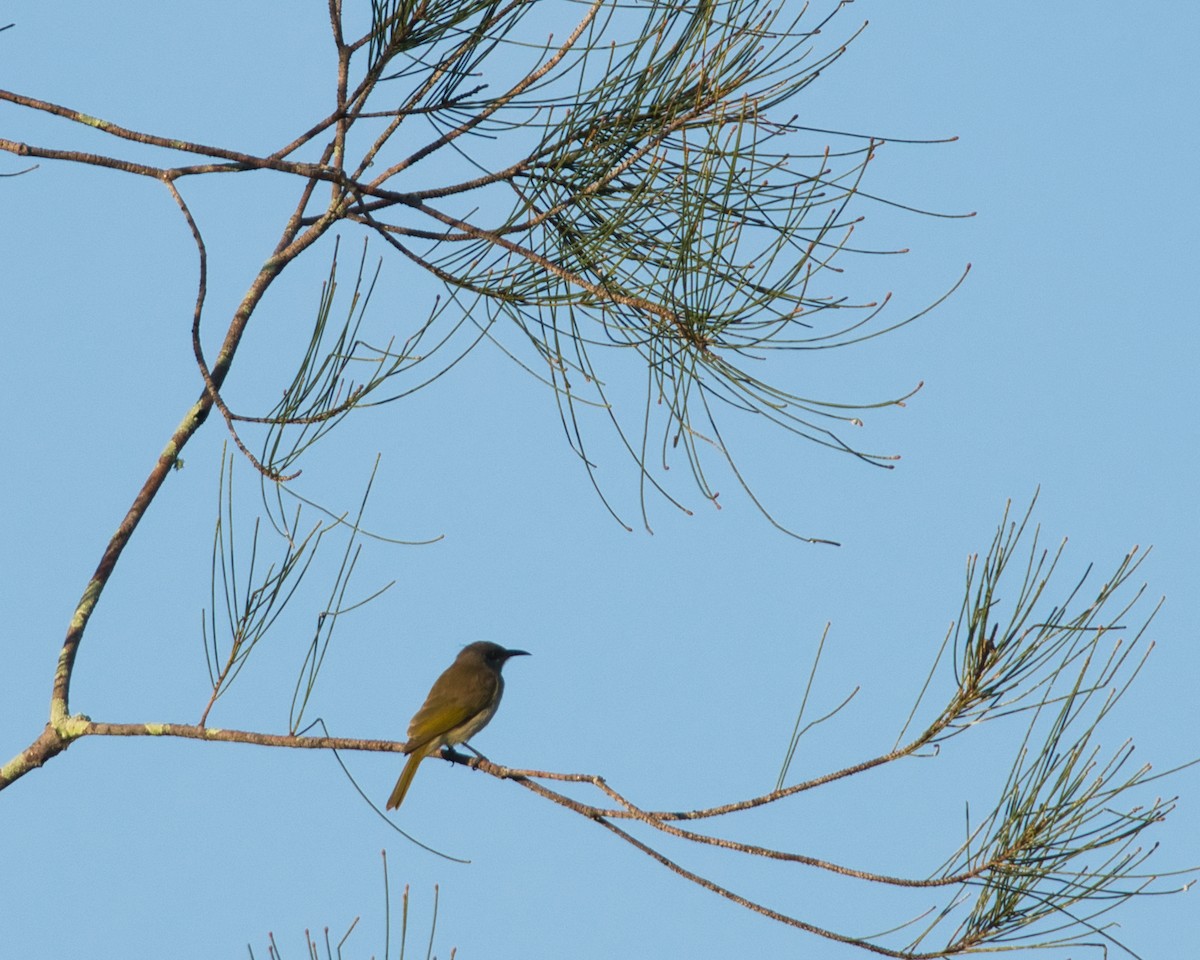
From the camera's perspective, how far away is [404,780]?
5668mm

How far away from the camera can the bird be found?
566cm

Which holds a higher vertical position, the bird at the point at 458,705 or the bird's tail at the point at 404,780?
the bird at the point at 458,705

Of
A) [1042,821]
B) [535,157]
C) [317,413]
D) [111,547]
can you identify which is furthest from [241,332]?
[1042,821]

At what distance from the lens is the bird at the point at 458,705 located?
5.66 m

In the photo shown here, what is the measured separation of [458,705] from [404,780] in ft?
1.30

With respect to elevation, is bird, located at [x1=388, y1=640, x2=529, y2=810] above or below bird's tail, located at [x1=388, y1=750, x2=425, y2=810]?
above

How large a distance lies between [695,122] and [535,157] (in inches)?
17.1

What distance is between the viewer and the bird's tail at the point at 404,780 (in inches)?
222

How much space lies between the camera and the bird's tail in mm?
5648

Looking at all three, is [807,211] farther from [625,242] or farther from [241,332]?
[241,332]

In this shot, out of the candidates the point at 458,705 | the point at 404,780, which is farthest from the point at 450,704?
the point at 404,780

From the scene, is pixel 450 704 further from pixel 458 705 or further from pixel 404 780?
pixel 404 780

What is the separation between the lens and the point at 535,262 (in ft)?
11.8

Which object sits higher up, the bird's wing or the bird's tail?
the bird's wing
